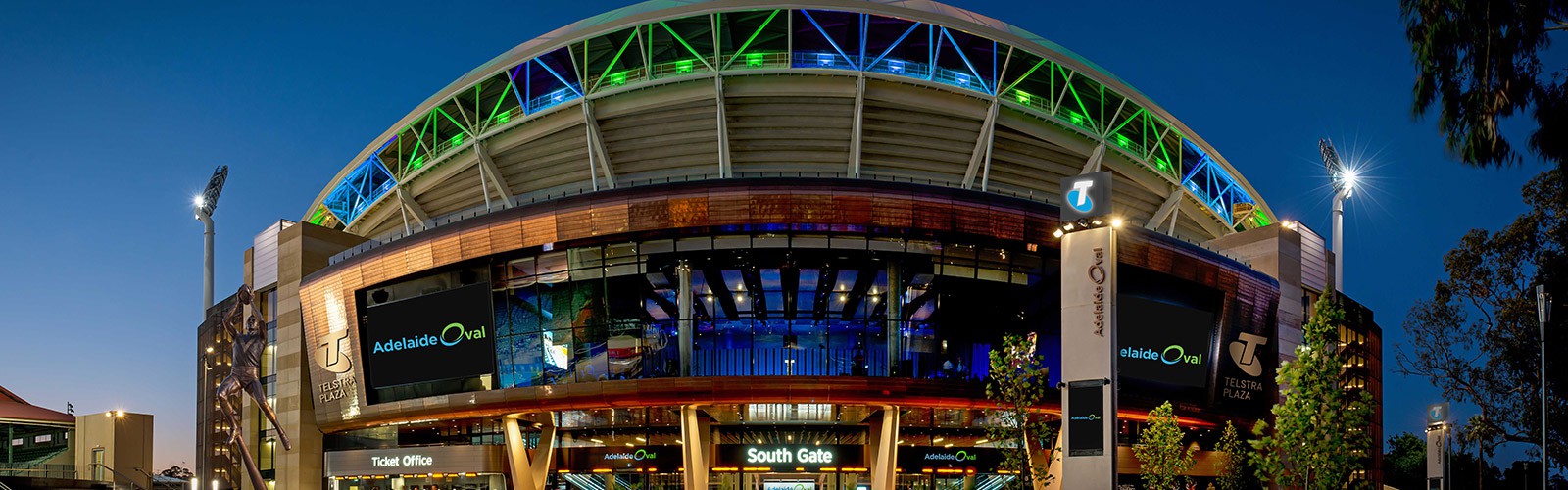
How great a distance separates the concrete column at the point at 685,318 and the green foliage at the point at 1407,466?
90.4m

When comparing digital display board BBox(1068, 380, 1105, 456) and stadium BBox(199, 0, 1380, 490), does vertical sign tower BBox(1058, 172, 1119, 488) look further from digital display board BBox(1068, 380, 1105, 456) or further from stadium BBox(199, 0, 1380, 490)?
stadium BBox(199, 0, 1380, 490)

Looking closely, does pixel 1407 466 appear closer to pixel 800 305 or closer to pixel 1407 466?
pixel 1407 466

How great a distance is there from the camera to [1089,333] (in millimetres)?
22406

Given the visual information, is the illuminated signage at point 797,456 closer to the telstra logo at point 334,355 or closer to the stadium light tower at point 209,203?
the telstra logo at point 334,355

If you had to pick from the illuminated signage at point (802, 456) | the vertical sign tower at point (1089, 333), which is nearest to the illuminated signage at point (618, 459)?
the illuminated signage at point (802, 456)

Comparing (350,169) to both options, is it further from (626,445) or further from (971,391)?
(971,391)

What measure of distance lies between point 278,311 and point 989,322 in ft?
115

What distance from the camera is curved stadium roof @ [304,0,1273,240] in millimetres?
55625

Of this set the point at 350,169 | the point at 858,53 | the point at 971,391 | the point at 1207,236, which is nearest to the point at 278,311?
the point at 350,169

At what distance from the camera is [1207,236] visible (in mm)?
69562

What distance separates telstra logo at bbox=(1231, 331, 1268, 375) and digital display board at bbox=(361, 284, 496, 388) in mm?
30661

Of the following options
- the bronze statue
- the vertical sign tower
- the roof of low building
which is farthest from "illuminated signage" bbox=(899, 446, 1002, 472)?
the roof of low building

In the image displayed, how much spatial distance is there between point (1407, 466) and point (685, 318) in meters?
96.6

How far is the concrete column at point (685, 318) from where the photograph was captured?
47.9 m
